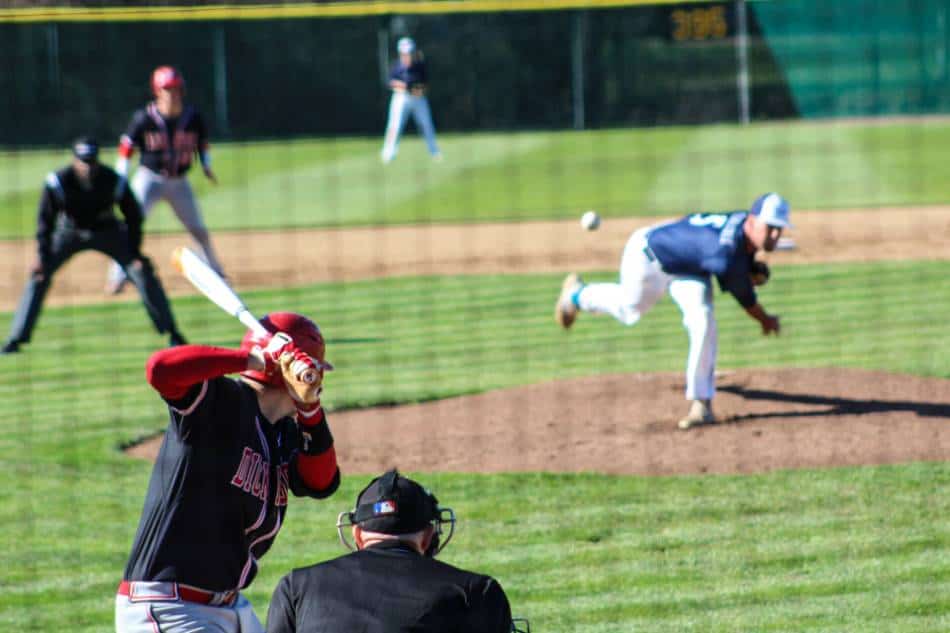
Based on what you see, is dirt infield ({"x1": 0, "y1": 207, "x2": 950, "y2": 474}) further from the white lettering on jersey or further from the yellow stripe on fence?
the yellow stripe on fence

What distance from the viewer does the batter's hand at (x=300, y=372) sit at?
4109mm

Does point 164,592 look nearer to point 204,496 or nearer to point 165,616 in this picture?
point 165,616

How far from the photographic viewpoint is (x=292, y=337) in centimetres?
444

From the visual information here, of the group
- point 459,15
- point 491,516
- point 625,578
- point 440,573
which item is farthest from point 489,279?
point 459,15

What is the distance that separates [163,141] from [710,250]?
7132 millimetres

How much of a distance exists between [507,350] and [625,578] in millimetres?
5716

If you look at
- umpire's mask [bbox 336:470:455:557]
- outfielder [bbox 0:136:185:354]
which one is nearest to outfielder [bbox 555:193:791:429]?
outfielder [bbox 0:136:185:354]

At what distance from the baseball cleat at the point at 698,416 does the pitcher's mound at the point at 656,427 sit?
2.2 inches

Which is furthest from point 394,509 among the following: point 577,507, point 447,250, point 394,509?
point 447,250

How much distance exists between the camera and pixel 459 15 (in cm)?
3206

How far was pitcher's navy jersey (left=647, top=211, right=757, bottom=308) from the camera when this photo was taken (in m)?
8.66

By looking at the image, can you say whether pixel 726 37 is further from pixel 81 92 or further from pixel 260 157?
pixel 81 92

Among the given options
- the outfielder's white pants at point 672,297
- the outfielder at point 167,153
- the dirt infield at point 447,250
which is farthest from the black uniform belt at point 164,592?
the dirt infield at point 447,250

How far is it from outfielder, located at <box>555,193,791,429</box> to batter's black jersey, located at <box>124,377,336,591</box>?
4932 millimetres
